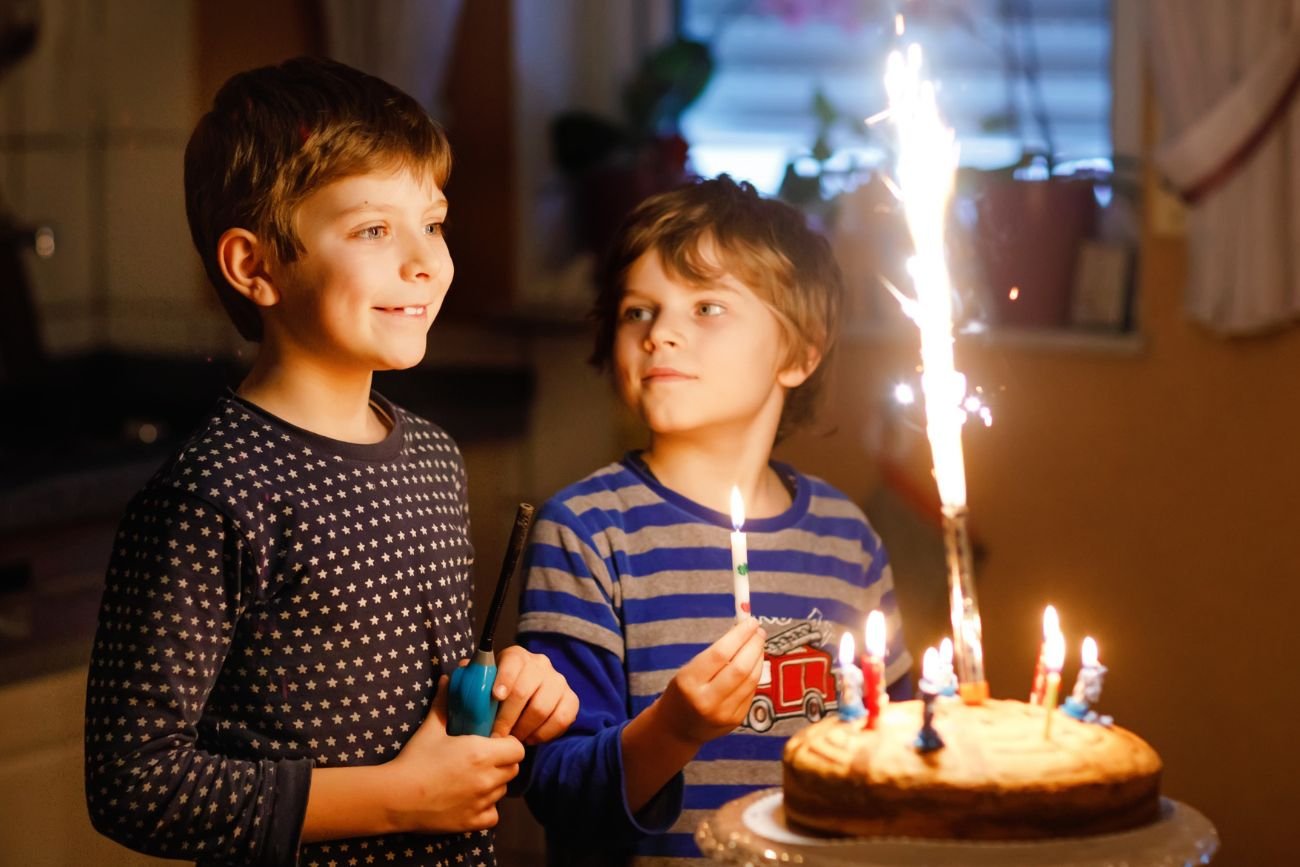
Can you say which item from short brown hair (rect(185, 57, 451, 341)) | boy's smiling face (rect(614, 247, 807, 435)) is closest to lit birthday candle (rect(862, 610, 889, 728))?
boy's smiling face (rect(614, 247, 807, 435))

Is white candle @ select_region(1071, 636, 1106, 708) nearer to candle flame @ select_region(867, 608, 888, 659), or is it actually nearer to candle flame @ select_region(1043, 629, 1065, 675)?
candle flame @ select_region(1043, 629, 1065, 675)

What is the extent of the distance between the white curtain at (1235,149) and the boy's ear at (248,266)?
1823 mm

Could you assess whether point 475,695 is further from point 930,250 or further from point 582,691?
point 930,250

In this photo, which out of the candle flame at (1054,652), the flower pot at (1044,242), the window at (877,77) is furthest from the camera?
the window at (877,77)

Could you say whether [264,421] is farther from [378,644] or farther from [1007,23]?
[1007,23]

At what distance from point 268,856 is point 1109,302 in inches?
81.6

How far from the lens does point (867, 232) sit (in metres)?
2.83

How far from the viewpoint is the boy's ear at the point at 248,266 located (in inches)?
48.1

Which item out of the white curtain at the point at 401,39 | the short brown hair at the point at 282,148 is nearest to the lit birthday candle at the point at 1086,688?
the short brown hair at the point at 282,148

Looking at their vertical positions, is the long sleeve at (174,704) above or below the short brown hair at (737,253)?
below

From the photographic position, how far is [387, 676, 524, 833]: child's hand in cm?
117

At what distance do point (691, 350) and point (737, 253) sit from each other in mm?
110

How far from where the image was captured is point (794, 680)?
4.71ft

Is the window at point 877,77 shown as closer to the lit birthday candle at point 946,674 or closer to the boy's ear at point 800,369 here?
the boy's ear at point 800,369
